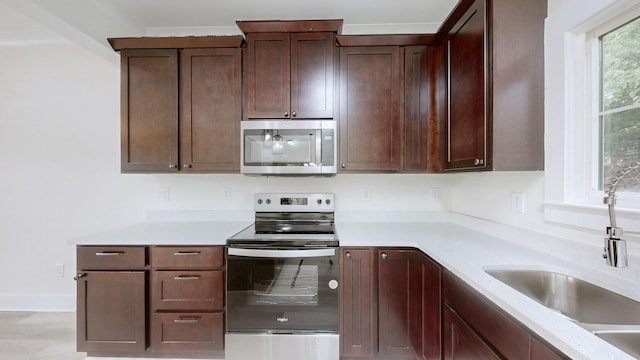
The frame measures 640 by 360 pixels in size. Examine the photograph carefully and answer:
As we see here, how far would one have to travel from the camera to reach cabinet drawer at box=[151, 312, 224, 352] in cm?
186

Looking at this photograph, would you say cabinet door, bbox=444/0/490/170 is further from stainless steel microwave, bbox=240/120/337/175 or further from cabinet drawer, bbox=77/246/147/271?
cabinet drawer, bbox=77/246/147/271

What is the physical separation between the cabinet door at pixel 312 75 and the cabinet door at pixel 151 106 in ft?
2.95

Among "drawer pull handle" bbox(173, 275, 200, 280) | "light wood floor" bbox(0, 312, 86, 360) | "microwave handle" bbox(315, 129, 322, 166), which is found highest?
"microwave handle" bbox(315, 129, 322, 166)

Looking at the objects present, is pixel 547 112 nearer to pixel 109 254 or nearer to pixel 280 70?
pixel 280 70

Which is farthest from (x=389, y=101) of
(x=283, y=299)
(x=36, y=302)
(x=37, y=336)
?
(x=36, y=302)

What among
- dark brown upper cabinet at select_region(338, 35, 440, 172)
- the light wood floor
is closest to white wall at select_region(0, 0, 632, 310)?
the light wood floor

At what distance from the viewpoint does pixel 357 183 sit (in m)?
2.53

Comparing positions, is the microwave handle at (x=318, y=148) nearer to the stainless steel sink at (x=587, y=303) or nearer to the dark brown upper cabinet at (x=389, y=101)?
the dark brown upper cabinet at (x=389, y=101)

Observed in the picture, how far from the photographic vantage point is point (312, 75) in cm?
213

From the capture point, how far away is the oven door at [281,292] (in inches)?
71.2

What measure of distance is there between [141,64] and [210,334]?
6.52 feet

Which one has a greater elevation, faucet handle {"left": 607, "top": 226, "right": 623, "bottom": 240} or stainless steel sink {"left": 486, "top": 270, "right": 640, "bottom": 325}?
faucet handle {"left": 607, "top": 226, "right": 623, "bottom": 240}

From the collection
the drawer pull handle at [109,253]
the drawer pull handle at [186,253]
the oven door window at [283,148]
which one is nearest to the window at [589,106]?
the oven door window at [283,148]

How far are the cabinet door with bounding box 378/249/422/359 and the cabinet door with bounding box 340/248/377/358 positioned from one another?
0.06 metres
